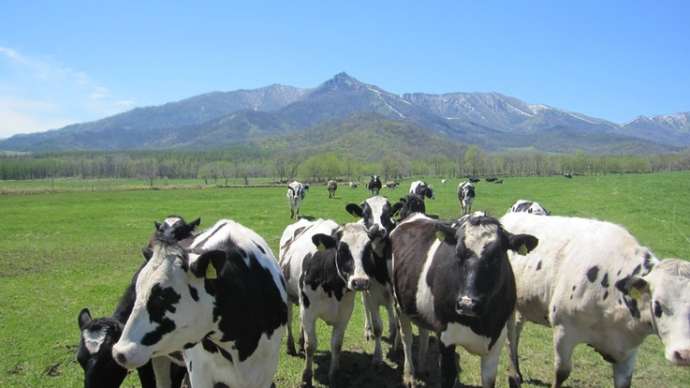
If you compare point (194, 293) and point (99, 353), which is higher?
point (194, 293)

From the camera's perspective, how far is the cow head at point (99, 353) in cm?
495

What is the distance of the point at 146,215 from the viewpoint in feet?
120

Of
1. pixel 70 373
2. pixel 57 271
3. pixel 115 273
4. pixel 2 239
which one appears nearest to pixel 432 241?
pixel 70 373

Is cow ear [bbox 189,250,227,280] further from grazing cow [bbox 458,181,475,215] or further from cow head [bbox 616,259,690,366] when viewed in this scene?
grazing cow [bbox 458,181,475,215]

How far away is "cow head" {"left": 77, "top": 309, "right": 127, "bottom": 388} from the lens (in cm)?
495

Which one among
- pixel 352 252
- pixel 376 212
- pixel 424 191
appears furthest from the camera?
pixel 424 191

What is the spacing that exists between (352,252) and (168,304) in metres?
3.90

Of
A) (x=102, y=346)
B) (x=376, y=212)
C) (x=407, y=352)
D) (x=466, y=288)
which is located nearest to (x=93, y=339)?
(x=102, y=346)

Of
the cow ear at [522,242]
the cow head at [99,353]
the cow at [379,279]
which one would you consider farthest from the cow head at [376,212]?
the cow head at [99,353]

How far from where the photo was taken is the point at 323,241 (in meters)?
7.98

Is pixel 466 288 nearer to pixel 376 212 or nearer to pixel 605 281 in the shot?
pixel 605 281

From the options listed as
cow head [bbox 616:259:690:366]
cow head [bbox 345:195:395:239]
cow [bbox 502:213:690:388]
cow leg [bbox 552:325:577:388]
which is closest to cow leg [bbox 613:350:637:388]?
cow [bbox 502:213:690:388]

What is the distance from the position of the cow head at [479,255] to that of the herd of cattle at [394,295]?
2 cm

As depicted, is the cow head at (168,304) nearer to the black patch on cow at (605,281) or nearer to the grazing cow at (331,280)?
the grazing cow at (331,280)
